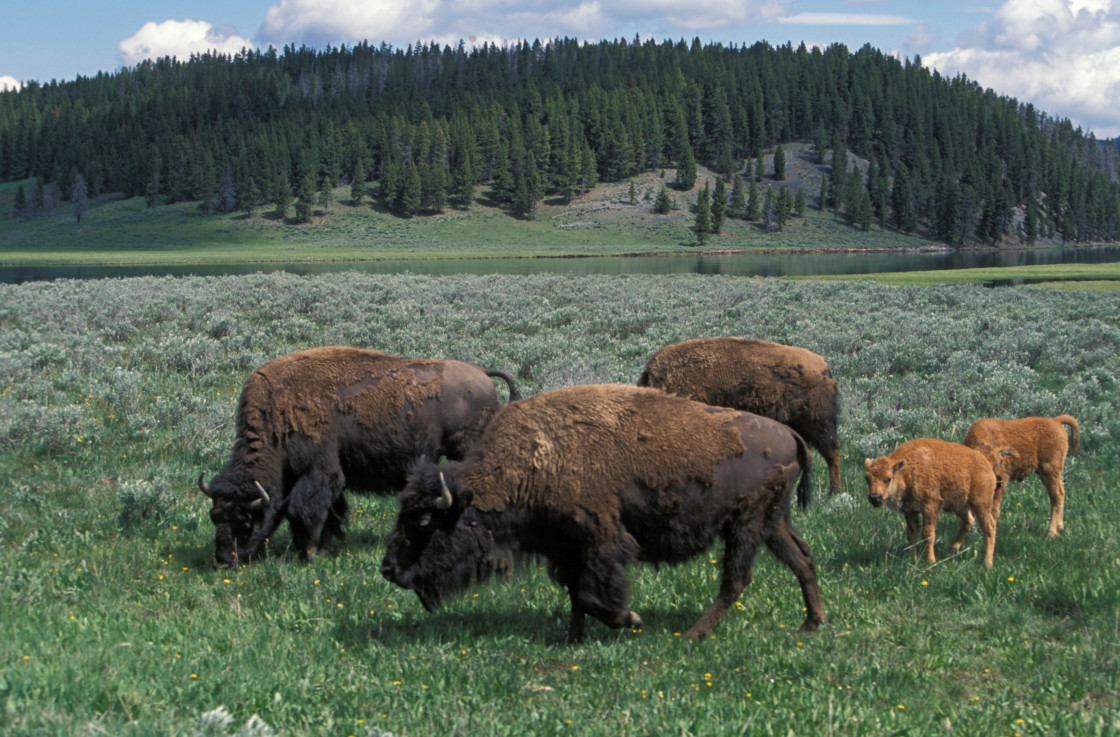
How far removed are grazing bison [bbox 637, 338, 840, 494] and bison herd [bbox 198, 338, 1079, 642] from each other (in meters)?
1.82

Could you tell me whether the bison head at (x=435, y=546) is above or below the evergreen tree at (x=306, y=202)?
below

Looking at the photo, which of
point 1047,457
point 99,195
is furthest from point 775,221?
point 1047,457

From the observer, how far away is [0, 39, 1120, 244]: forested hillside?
132 m

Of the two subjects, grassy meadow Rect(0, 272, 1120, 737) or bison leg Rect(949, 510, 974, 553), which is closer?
grassy meadow Rect(0, 272, 1120, 737)

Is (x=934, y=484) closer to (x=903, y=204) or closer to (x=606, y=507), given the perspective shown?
(x=606, y=507)

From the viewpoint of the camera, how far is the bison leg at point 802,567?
532 centimetres

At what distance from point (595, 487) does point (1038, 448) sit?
4109 millimetres

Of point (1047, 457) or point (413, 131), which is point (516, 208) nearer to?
point (413, 131)

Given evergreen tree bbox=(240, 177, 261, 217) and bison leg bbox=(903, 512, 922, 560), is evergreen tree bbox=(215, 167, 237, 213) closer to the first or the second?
evergreen tree bbox=(240, 177, 261, 217)

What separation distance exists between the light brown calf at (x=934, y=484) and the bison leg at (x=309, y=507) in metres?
4.21

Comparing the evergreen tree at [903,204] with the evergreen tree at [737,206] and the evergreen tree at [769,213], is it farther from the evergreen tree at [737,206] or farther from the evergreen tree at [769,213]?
the evergreen tree at [737,206]

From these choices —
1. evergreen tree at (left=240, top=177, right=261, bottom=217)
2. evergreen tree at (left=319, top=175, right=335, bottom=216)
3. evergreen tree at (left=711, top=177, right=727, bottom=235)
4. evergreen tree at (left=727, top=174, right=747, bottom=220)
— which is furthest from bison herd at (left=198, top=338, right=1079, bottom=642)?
evergreen tree at (left=727, top=174, right=747, bottom=220)

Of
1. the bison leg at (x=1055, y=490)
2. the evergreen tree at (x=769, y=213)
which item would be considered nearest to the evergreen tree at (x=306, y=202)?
the evergreen tree at (x=769, y=213)

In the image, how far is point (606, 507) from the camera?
518 centimetres
